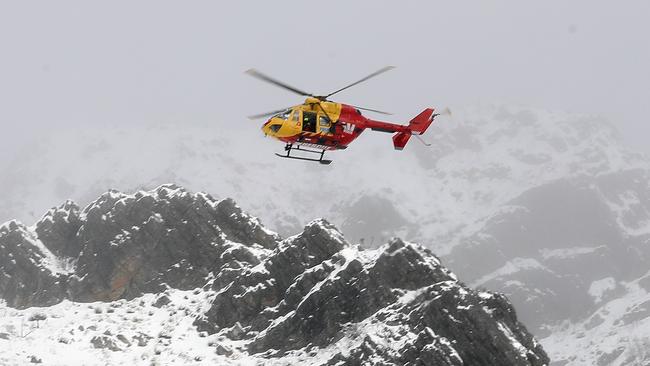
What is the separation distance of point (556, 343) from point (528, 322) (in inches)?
552

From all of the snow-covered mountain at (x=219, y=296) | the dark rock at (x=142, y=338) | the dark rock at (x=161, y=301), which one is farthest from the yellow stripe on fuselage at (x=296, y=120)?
the dark rock at (x=161, y=301)

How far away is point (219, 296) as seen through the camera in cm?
4531

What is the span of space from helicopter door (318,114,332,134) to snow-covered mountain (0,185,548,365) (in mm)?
12068

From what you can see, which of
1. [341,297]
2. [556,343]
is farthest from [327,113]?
[556,343]

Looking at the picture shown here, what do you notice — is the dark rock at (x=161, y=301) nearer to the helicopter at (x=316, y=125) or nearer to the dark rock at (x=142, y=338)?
the dark rock at (x=142, y=338)

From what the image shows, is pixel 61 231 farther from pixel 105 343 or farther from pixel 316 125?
pixel 316 125

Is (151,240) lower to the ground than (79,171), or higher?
higher

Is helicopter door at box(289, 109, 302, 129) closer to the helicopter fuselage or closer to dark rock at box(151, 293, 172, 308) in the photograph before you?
→ the helicopter fuselage

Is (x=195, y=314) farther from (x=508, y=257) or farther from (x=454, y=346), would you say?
(x=508, y=257)

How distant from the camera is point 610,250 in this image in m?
178

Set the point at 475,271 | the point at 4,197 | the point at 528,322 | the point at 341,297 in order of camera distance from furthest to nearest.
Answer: the point at 4,197, the point at 475,271, the point at 528,322, the point at 341,297

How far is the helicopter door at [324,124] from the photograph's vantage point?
3275 centimetres

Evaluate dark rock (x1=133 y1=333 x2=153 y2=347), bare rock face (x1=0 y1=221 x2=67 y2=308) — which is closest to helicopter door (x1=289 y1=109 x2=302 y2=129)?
dark rock (x1=133 y1=333 x2=153 y2=347)

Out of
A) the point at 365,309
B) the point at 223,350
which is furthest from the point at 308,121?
the point at 223,350
